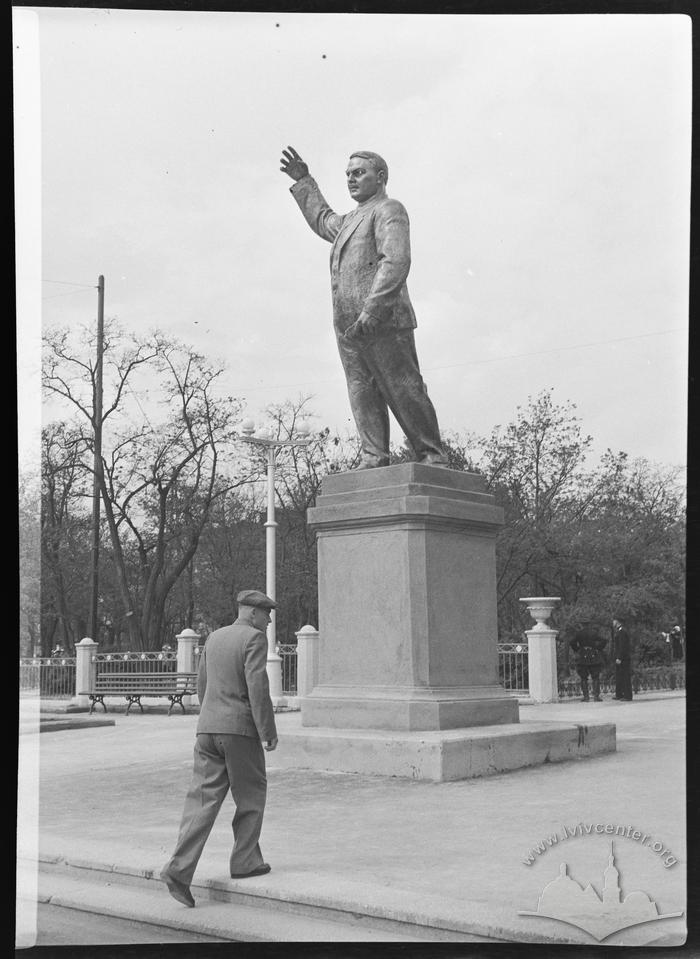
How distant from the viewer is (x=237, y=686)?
559 cm

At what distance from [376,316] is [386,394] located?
0.82 m

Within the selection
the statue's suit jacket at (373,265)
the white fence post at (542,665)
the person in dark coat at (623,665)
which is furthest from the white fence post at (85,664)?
the statue's suit jacket at (373,265)

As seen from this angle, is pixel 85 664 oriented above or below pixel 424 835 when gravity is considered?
below

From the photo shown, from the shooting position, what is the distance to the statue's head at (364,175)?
926cm

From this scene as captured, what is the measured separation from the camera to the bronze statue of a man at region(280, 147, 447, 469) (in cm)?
895

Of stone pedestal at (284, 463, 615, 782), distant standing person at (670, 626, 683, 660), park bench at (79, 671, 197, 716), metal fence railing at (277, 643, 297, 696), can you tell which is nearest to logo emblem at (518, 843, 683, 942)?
stone pedestal at (284, 463, 615, 782)

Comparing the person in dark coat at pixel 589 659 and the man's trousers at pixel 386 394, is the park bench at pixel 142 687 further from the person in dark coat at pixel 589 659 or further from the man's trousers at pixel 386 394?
the man's trousers at pixel 386 394

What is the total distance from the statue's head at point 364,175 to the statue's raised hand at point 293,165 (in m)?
0.76

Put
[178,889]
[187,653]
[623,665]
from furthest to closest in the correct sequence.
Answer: [187,653]
[623,665]
[178,889]

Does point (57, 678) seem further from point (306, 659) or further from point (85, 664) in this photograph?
point (306, 659)

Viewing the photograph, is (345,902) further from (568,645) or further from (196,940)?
(568,645)

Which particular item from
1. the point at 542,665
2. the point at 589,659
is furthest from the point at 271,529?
the point at 589,659

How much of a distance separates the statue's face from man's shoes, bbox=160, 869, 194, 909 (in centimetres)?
598

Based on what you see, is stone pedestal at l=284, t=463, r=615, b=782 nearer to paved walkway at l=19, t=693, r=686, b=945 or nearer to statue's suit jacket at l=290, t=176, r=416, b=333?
paved walkway at l=19, t=693, r=686, b=945
